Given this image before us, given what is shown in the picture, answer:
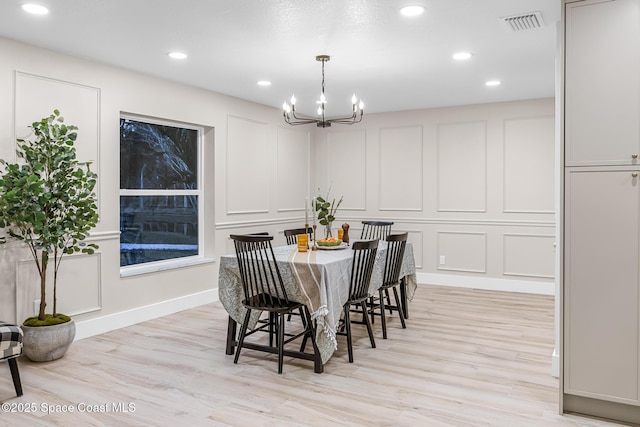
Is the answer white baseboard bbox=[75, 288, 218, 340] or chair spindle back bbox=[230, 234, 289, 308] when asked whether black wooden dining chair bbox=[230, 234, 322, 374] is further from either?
white baseboard bbox=[75, 288, 218, 340]

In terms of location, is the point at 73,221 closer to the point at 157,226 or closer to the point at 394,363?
the point at 157,226

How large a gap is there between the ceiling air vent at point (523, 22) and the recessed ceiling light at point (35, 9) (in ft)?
9.72

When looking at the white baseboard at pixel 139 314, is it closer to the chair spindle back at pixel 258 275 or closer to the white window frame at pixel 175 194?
the white window frame at pixel 175 194

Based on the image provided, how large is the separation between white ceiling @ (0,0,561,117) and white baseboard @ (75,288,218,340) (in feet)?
7.47

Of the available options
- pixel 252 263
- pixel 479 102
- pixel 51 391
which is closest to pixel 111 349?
pixel 51 391

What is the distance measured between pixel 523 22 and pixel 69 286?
4042 millimetres

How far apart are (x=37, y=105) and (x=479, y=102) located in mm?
4976

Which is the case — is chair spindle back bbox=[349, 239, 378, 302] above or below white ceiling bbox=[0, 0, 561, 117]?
below

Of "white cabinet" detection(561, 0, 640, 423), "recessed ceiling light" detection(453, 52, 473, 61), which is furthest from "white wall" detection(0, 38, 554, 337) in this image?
"white cabinet" detection(561, 0, 640, 423)

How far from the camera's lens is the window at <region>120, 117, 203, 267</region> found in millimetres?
4945

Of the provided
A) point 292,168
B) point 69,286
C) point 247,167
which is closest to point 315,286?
point 69,286

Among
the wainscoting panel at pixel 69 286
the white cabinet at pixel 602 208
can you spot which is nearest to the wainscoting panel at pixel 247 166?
the wainscoting panel at pixel 69 286

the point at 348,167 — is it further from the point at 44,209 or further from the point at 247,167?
the point at 44,209

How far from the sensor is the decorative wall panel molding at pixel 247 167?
19.4 ft
